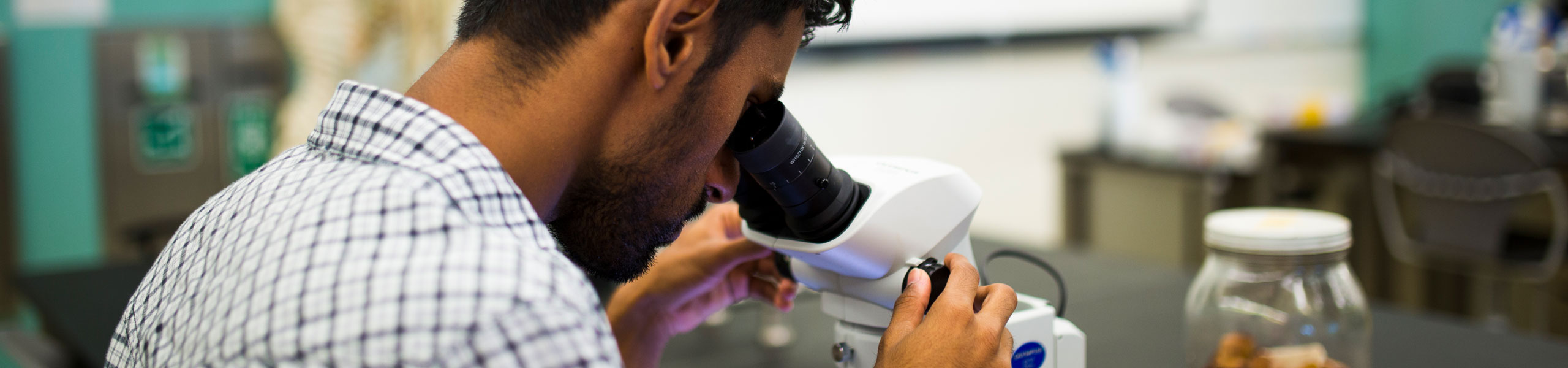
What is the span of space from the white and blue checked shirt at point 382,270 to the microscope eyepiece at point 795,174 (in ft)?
0.71

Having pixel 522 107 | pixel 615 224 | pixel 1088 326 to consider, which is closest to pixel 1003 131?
pixel 1088 326

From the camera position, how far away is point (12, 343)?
5.24ft

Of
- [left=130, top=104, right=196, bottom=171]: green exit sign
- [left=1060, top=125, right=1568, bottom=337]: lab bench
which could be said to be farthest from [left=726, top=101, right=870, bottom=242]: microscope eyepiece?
[left=1060, top=125, right=1568, bottom=337]: lab bench

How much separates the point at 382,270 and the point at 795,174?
35 cm

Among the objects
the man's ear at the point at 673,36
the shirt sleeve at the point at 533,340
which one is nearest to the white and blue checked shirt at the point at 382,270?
the shirt sleeve at the point at 533,340

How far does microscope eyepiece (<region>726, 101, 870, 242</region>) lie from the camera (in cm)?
A: 81

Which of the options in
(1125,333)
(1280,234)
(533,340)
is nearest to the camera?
(533,340)

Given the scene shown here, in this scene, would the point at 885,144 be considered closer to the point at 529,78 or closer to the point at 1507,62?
the point at 1507,62

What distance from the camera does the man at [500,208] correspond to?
0.54 m

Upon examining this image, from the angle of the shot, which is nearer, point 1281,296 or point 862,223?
point 862,223

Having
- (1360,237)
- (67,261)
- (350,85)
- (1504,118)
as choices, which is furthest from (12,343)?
(1504,118)

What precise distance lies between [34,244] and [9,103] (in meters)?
0.41

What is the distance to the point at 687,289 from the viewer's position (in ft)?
3.64

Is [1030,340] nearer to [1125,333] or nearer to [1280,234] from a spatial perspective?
[1280,234]
